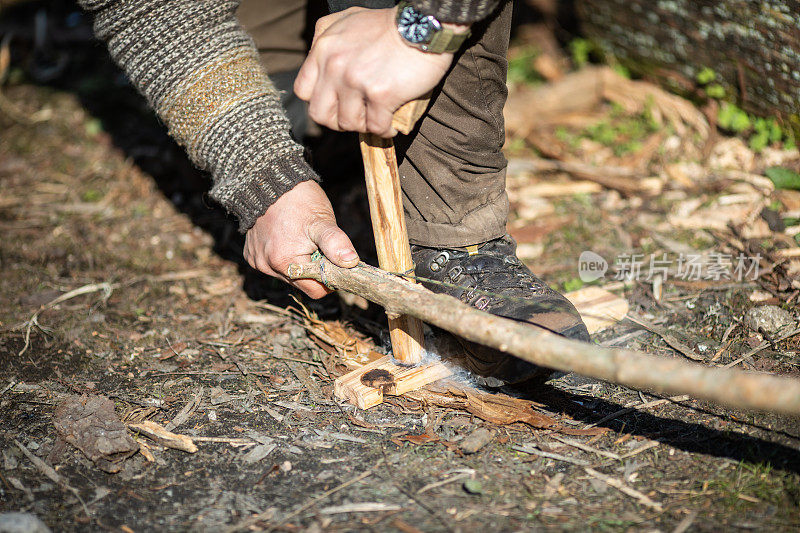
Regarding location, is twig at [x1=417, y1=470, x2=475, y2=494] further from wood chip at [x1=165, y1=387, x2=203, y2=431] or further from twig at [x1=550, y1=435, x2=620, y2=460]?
wood chip at [x1=165, y1=387, x2=203, y2=431]

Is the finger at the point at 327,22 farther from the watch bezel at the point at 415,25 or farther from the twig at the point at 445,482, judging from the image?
the twig at the point at 445,482

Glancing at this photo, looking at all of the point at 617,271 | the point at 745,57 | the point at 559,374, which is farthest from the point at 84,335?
the point at 745,57

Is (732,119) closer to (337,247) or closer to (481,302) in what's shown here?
(481,302)

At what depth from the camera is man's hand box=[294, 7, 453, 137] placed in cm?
173

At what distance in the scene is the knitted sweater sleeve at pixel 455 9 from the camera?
5.45ft

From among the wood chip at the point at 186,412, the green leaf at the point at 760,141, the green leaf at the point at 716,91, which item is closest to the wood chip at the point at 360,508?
the wood chip at the point at 186,412

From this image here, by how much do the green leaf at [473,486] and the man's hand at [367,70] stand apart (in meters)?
0.98

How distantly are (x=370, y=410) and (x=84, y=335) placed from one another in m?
1.23

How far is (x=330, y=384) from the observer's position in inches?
86.4

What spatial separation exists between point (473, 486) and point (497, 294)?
60 centimetres

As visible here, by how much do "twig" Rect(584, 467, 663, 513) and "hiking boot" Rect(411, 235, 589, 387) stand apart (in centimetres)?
32

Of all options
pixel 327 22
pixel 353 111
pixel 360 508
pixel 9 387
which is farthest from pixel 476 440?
pixel 9 387

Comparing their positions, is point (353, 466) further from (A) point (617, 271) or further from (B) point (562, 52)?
(B) point (562, 52)

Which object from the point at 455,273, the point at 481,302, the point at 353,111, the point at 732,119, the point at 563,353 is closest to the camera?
the point at 563,353
